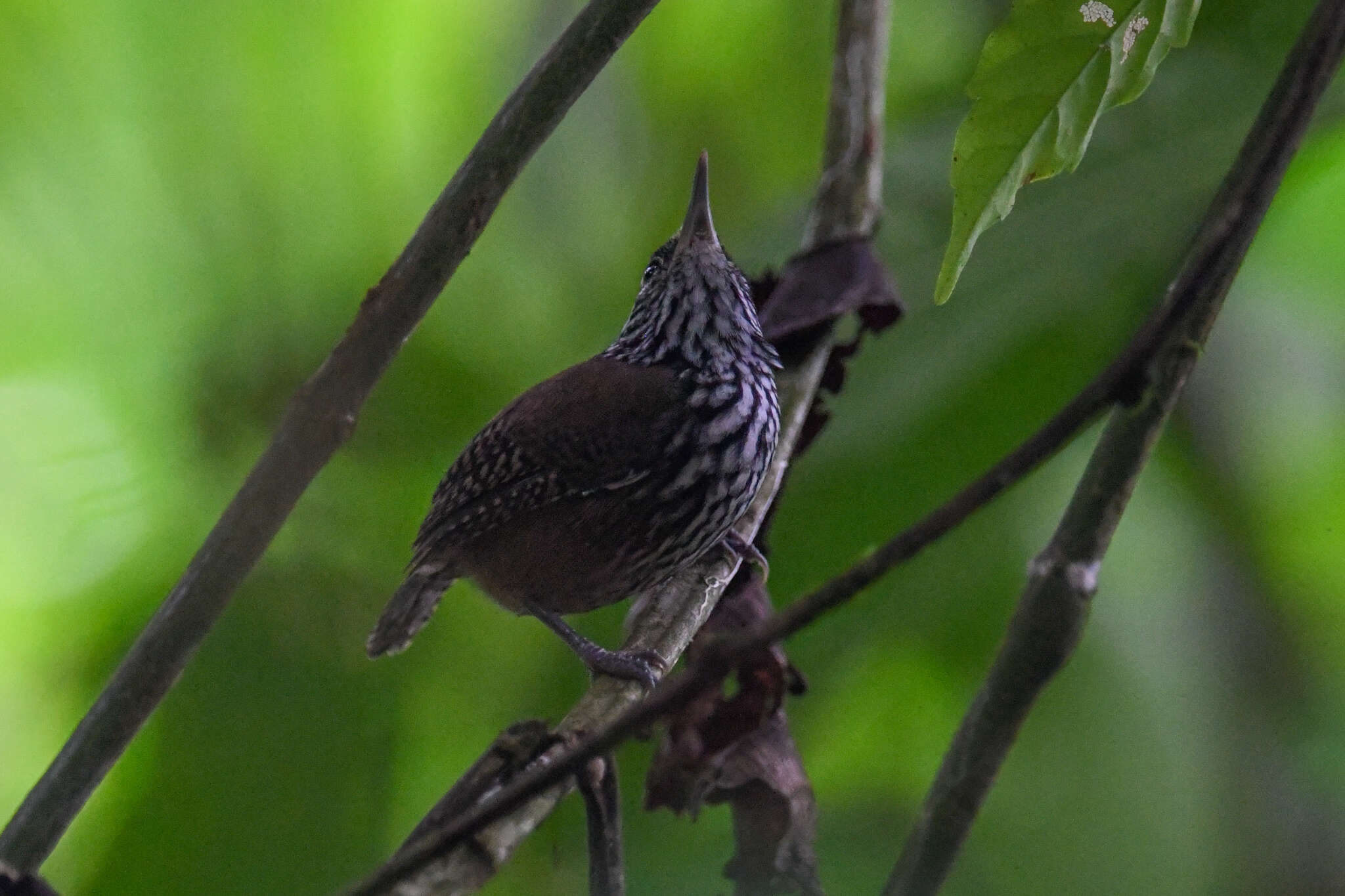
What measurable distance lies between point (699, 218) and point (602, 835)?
4.62 feet

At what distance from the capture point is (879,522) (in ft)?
7.64

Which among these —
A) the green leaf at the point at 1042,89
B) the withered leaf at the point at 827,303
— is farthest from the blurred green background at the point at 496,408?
the green leaf at the point at 1042,89

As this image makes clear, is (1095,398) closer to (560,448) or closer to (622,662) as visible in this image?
(622,662)

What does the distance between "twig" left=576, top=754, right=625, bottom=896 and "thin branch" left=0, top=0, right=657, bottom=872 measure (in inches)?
14.6

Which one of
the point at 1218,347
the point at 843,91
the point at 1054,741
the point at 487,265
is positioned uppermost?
the point at 843,91

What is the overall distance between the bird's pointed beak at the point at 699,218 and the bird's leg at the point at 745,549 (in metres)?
0.55

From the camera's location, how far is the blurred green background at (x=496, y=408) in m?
2.07

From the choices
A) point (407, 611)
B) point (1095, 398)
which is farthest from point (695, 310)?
point (1095, 398)

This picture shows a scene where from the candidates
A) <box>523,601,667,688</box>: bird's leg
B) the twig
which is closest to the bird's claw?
<box>523,601,667,688</box>: bird's leg

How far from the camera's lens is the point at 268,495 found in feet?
3.80

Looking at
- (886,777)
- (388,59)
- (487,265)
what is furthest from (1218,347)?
(388,59)

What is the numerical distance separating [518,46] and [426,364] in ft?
2.13

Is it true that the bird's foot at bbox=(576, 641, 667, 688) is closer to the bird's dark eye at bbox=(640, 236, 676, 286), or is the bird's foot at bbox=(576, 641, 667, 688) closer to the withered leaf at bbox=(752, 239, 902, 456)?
the withered leaf at bbox=(752, 239, 902, 456)

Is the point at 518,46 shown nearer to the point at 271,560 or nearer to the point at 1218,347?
the point at 271,560
